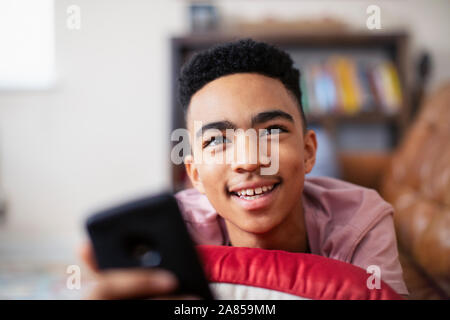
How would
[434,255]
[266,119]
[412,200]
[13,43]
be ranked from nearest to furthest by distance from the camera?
1. [266,119]
2. [434,255]
3. [412,200]
4. [13,43]

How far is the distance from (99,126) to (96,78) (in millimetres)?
236

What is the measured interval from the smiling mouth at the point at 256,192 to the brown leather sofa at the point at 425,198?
0.27 m

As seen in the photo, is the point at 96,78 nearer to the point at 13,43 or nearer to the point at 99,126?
the point at 99,126

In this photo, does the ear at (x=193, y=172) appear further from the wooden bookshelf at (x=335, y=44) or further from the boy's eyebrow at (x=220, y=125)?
the wooden bookshelf at (x=335, y=44)

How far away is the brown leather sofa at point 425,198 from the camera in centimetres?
76

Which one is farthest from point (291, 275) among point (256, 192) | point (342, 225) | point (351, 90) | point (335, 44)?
point (335, 44)

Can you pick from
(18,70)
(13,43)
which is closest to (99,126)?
(18,70)

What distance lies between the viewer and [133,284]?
0.97 ft

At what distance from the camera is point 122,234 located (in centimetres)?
29

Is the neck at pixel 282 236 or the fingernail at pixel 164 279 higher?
the fingernail at pixel 164 279

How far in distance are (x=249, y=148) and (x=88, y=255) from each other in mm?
186

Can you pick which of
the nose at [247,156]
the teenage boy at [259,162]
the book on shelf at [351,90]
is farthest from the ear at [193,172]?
the book on shelf at [351,90]

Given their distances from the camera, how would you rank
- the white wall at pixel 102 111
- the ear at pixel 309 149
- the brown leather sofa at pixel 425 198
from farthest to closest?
the white wall at pixel 102 111 < the brown leather sofa at pixel 425 198 < the ear at pixel 309 149

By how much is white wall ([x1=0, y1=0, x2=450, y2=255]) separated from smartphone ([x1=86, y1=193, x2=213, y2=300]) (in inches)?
59.3
